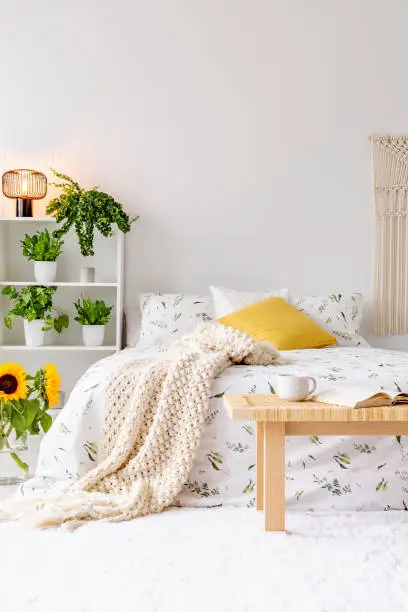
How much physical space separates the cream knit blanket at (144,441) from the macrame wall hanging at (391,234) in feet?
5.87

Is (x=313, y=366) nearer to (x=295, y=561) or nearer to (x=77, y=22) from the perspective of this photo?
(x=295, y=561)

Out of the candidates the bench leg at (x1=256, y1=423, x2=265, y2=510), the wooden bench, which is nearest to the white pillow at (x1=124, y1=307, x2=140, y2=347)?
the bench leg at (x1=256, y1=423, x2=265, y2=510)

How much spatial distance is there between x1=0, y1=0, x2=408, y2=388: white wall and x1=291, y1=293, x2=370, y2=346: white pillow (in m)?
0.28

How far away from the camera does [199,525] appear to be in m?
2.15

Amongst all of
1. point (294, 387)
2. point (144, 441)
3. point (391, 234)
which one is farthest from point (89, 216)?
point (294, 387)

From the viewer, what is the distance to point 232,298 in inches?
144

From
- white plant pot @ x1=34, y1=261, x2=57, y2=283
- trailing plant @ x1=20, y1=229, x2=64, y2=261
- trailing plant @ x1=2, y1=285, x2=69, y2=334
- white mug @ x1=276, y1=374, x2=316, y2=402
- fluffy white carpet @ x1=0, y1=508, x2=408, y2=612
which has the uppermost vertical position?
trailing plant @ x1=20, y1=229, x2=64, y2=261

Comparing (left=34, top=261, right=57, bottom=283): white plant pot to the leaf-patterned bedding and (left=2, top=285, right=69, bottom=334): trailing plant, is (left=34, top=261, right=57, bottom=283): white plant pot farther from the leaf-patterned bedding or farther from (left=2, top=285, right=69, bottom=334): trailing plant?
the leaf-patterned bedding

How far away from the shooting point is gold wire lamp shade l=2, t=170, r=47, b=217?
3.76 metres

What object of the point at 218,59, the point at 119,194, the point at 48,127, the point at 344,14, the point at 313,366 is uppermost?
the point at 344,14

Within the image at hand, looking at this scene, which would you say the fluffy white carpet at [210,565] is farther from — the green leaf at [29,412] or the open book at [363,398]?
the green leaf at [29,412]

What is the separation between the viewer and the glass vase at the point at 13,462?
2.70 metres

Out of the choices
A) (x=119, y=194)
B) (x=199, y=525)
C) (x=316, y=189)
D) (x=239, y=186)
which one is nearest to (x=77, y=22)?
(x=119, y=194)

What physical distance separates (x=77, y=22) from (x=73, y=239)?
1.21 m
